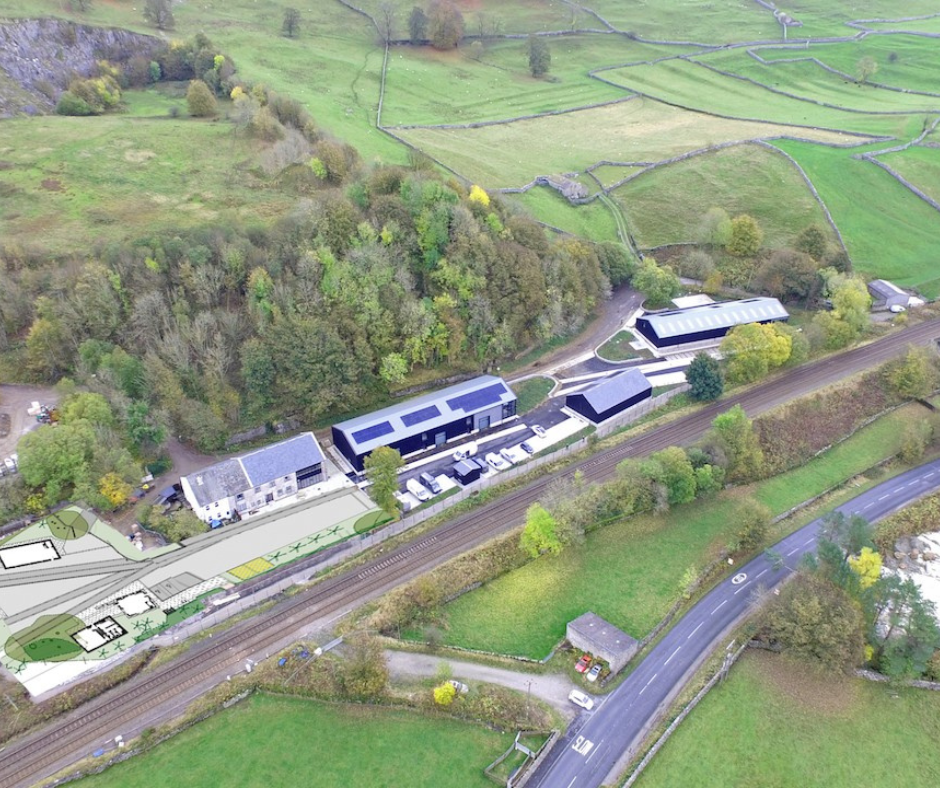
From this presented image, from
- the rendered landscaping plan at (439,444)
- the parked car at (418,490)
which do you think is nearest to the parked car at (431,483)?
the rendered landscaping plan at (439,444)

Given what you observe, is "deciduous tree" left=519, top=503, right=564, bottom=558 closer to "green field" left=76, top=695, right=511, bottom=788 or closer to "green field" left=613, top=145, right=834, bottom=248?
"green field" left=76, top=695, right=511, bottom=788

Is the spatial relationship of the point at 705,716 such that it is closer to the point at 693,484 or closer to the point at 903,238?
the point at 693,484

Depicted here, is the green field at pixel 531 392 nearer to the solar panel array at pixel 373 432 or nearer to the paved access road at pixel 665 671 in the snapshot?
the solar panel array at pixel 373 432

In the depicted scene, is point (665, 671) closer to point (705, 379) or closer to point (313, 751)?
point (313, 751)

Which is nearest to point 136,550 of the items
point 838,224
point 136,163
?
point 136,163

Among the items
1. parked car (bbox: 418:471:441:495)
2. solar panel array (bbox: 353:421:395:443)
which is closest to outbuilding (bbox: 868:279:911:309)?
parked car (bbox: 418:471:441:495)

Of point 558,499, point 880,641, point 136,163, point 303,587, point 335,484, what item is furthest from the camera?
point 136,163
